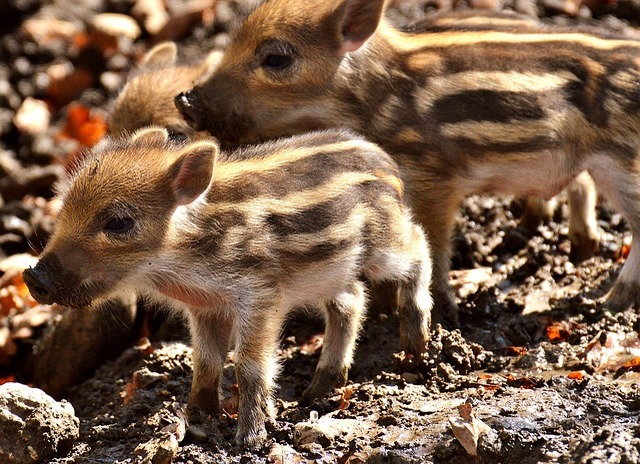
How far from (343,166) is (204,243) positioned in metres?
0.67

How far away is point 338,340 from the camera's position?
15.8 ft

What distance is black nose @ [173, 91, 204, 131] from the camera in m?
5.13

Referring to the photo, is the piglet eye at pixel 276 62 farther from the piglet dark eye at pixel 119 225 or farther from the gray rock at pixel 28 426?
the gray rock at pixel 28 426

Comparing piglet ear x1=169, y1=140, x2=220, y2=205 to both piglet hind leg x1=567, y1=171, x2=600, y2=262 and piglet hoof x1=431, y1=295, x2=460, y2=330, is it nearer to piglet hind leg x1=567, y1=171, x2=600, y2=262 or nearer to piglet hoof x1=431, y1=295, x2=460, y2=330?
piglet hoof x1=431, y1=295, x2=460, y2=330

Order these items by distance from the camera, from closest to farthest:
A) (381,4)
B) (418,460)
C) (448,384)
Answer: (418,460), (448,384), (381,4)

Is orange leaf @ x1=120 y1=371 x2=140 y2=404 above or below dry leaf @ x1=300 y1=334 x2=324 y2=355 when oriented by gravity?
above

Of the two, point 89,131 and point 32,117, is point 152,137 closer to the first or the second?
point 89,131

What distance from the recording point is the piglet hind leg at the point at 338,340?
4715mm

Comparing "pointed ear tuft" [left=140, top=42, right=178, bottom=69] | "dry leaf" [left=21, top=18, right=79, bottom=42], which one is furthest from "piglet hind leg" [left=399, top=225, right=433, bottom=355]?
"dry leaf" [left=21, top=18, right=79, bottom=42]

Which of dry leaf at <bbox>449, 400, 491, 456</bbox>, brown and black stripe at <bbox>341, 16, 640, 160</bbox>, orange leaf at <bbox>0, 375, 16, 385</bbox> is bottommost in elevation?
orange leaf at <bbox>0, 375, 16, 385</bbox>

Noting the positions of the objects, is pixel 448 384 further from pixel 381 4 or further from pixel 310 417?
pixel 381 4

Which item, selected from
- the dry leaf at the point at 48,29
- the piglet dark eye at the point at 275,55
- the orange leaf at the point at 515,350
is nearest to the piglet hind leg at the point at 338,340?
the orange leaf at the point at 515,350

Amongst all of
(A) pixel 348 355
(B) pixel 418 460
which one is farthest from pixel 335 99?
(B) pixel 418 460

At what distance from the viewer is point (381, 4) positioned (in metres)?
5.28
